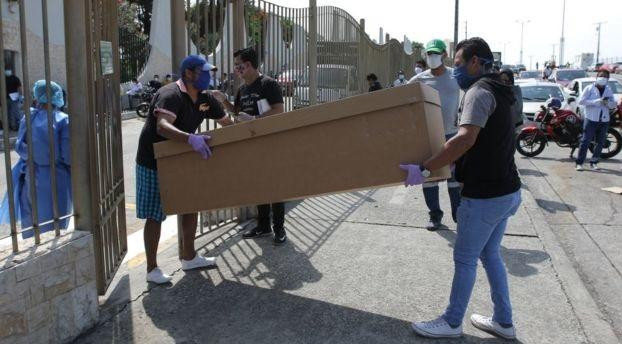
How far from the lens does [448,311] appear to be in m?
3.41

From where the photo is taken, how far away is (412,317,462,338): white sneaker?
3.39 meters

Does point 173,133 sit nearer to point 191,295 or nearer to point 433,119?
point 191,295

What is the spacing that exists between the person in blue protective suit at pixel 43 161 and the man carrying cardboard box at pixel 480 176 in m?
2.35

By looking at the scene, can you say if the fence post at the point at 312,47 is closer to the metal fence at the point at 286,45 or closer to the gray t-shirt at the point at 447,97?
the metal fence at the point at 286,45

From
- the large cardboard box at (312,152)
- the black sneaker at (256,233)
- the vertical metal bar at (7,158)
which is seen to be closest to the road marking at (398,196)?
the black sneaker at (256,233)

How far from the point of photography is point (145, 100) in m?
20.8

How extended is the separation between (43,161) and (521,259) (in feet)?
13.0

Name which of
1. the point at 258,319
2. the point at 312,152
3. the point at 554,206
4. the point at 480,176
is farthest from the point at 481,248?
the point at 554,206

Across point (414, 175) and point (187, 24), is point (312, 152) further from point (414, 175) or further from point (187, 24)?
point (187, 24)

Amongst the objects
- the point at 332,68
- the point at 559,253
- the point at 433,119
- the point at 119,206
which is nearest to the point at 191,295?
the point at 119,206

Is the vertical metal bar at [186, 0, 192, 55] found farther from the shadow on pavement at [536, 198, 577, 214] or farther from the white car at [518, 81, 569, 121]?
the white car at [518, 81, 569, 121]

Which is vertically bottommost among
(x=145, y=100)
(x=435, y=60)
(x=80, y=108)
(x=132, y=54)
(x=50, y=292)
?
(x=50, y=292)

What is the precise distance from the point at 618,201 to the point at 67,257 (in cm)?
717

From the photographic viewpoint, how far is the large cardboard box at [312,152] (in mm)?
3148
